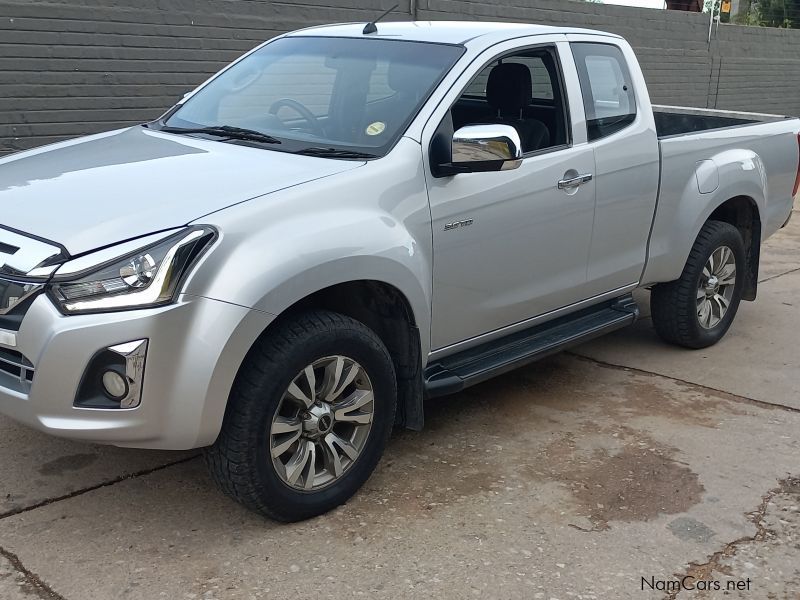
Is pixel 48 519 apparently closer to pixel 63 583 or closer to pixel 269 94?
pixel 63 583

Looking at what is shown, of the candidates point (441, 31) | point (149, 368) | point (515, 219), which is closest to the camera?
point (149, 368)

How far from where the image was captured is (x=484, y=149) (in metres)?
3.85

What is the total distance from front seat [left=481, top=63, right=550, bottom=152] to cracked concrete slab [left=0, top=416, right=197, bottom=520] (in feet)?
7.54

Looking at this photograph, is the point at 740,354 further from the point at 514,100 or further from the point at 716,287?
the point at 514,100

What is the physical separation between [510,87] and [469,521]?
92.0 inches

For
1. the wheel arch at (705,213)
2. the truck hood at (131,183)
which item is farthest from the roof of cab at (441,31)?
the wheel arch at (705,213)

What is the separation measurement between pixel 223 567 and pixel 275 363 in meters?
0.73

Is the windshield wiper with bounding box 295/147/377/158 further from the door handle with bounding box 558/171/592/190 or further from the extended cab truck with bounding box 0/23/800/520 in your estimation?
the door handle with bounding box 558/171/592/190

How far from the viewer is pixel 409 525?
143 inches

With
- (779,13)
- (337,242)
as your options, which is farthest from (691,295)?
(779,13)

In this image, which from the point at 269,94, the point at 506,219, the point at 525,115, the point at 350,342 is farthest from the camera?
the point at 525,115

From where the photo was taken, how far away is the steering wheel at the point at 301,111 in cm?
414

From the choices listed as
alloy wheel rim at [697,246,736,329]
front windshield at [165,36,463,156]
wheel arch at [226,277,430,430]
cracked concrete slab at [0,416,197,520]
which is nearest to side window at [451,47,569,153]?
front windshield at [165,36,463,156]

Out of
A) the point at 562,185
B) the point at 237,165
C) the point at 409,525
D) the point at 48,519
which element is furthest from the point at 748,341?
the point at 48,519
